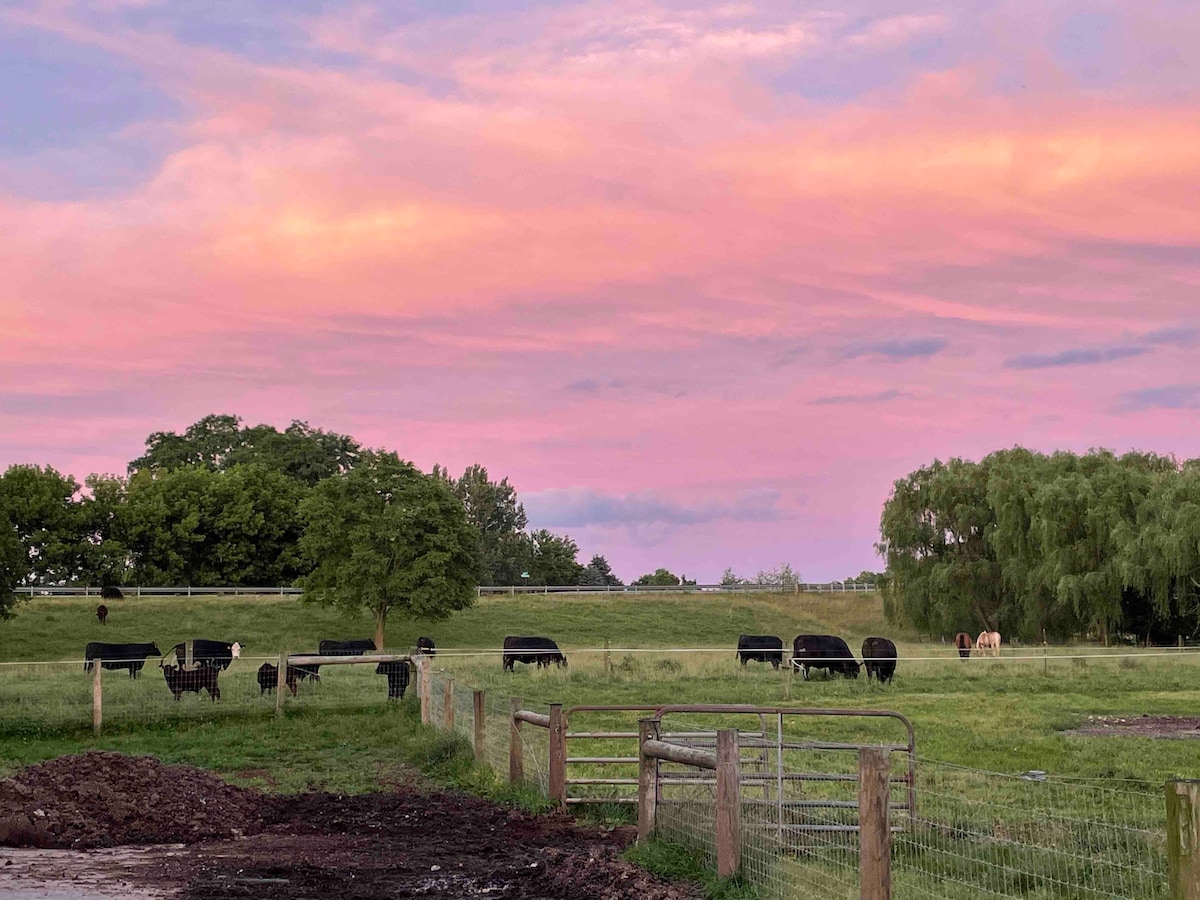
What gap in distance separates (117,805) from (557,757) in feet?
15.1

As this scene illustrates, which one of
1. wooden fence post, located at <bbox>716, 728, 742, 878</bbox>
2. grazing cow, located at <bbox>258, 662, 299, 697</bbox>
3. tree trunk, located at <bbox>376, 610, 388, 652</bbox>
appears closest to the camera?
wooden fence post, located at <bbox>716, 728, 742, 878</bbox>

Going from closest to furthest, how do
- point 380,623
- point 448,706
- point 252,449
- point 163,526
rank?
point 448,706 → point 380,623 → point 163,526 → point 252,449

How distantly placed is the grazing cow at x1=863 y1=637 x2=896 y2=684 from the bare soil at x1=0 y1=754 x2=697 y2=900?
1763 cm

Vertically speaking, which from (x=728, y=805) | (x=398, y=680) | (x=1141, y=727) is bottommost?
(x=1141, y=727)

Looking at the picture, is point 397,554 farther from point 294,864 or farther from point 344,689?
point 294,864

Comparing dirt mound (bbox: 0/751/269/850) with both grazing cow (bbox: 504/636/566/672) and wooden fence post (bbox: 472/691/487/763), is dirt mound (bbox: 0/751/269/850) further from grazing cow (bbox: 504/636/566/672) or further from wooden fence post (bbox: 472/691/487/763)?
grazing cow (bbox: 504/636/566/672)

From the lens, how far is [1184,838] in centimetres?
477

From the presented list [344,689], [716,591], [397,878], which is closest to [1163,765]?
[397,878]

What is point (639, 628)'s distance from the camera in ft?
225

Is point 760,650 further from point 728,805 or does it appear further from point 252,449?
point 252,449

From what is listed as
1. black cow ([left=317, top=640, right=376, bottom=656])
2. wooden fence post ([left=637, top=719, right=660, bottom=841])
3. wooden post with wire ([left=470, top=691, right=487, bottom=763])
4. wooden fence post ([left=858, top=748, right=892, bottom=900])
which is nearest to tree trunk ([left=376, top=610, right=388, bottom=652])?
black cow ([left=317, top=640, right=376, bottom=656])

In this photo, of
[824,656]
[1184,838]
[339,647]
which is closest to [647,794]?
[1184,838]

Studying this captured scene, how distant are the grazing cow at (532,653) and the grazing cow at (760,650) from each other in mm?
4965

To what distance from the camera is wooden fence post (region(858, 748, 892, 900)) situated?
6855 mm
